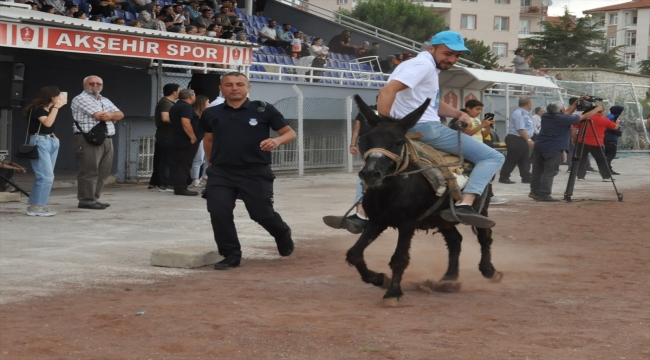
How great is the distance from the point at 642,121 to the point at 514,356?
33223 millimetres

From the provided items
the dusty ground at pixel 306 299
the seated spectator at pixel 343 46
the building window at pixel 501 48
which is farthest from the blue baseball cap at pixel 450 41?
the building window at pixel 501 48

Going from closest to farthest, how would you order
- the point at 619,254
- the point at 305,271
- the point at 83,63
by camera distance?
the point at 305,271 → the point at 619,254 → the point at 83,63

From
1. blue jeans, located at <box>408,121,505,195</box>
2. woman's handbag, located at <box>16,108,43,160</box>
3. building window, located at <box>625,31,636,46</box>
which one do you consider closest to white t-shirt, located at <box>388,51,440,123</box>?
blue jeans, located at <box>408,121,505,195</box>

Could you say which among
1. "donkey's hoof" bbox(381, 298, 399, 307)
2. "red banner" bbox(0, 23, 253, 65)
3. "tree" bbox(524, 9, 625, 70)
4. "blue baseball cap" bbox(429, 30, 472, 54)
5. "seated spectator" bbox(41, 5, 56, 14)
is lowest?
"donkey's hoof" bbox(381, 298, 399, 307)

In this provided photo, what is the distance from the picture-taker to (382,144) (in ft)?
24.2

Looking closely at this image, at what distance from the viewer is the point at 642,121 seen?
37.3 metres

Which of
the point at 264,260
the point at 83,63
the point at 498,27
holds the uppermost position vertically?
the point at 498,27

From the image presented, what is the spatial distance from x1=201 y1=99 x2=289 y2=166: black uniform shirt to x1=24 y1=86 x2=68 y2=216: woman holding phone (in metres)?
4.17

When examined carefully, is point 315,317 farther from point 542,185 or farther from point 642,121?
point 642,121

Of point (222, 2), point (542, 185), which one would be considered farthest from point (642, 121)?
point (542, 185)

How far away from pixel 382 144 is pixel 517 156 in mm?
14527

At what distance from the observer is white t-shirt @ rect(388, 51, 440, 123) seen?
26.0 feet

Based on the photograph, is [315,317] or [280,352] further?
[315,317]

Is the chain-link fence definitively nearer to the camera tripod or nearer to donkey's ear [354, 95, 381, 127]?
the camera tripod
